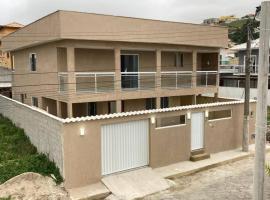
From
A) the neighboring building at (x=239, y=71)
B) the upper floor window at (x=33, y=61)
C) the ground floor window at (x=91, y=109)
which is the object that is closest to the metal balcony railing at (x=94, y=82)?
the ground floor window at (x=91, y=109)

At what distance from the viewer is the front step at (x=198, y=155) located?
14.5m

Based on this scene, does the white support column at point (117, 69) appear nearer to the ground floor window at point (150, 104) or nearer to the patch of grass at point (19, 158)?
the ground floor window at point (150, 104)

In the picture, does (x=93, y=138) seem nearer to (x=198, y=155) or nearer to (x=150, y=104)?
(x=198, y=155)

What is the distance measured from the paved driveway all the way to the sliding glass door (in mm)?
7068

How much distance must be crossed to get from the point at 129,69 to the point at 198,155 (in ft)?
23.0

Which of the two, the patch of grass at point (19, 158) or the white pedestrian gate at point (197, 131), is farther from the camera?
the white pedestrian gate at point (197, 131)

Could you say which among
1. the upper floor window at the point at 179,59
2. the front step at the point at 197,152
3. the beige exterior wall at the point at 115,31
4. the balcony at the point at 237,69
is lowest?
the front step at the point at 197,152

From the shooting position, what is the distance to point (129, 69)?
19.0 meters

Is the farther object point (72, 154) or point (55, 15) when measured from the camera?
point (55, 15)

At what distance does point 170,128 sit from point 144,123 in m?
1.40

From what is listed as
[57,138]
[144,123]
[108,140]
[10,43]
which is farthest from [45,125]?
[10,43]

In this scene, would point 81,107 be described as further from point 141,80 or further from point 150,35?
point 150,35

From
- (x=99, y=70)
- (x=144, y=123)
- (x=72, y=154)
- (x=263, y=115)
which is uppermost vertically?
(x=99, y=70)

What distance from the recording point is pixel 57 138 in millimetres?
11500
